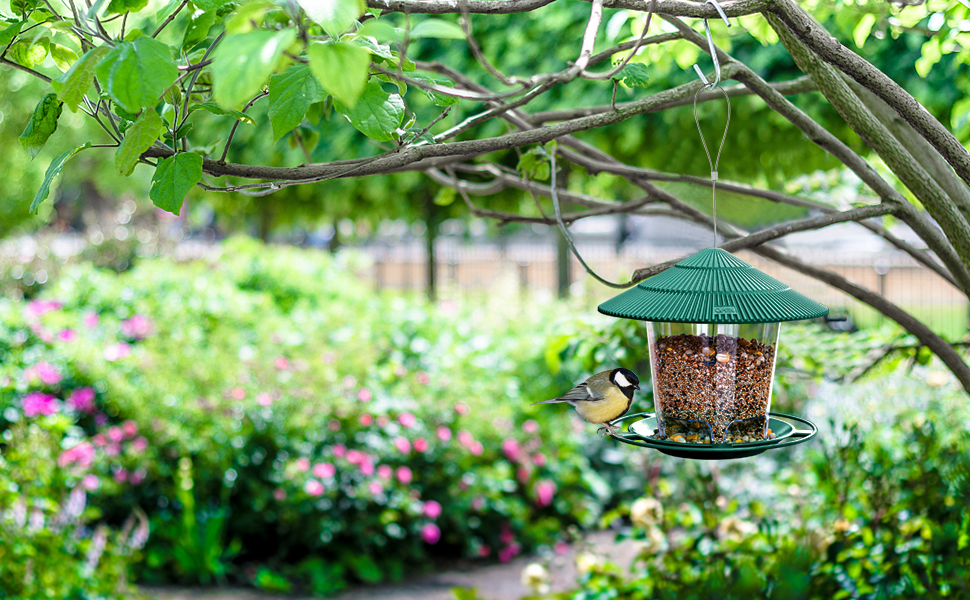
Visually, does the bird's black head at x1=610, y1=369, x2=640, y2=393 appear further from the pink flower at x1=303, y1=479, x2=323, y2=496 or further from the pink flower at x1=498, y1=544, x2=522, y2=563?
the pink flower at x1=498, y1=544, x2=522, y2=563

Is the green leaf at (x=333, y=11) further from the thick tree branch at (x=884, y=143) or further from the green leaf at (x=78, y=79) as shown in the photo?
the thick tree branch at (x=884, y=143)

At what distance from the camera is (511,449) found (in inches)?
194

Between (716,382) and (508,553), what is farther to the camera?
(508,553)

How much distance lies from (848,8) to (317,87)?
1.79 meters

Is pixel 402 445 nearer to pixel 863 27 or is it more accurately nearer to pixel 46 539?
pixel 46 539

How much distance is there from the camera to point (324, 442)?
443cm

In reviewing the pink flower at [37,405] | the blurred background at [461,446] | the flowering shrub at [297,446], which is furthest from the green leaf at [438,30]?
the pink flower at [37,405]

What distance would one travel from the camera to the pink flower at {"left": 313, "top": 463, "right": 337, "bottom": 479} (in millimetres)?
4195

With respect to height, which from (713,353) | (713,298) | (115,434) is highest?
(713,298)

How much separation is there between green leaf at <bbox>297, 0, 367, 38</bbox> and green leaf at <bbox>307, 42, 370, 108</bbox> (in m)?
0.03

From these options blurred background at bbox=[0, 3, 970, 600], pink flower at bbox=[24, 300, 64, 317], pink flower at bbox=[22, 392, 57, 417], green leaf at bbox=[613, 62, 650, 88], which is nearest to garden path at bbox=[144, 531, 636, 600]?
blurred background at bbox=[0, 3, 970, 600]

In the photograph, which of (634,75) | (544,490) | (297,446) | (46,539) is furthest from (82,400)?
(634,75)

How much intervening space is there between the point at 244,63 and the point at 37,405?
4.08 meters

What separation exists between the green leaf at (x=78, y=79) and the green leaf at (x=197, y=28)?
188 mm
